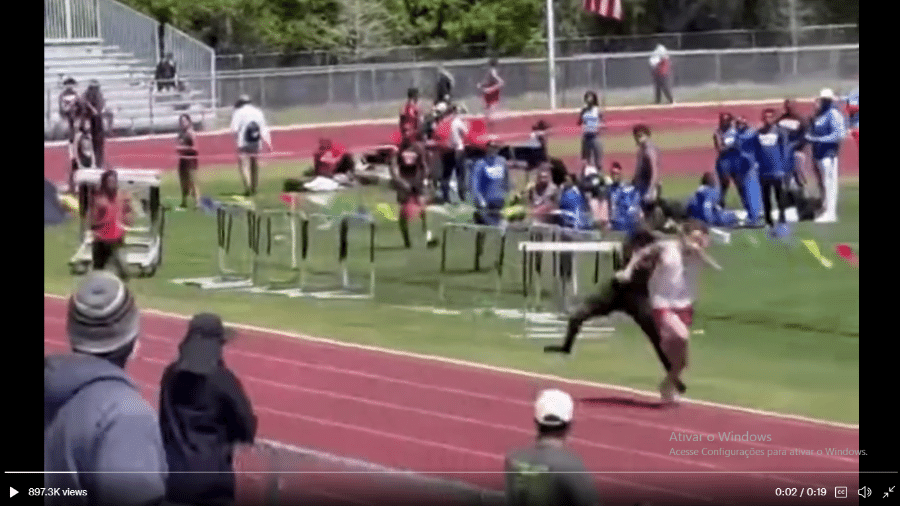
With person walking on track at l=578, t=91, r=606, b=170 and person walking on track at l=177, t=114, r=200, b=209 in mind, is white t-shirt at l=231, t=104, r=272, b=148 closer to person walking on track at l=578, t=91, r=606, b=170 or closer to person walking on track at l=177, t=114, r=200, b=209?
person walking on track at l=177, t=114, r=200, b=209

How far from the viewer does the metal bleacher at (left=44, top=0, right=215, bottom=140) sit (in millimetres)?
8750

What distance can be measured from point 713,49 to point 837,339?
1.24 meters

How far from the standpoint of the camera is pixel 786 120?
8.87 m

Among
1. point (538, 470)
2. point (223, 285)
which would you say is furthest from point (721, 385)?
point (538, 470)

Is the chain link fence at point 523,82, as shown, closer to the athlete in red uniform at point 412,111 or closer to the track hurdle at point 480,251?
the athlete in red uniform at point 412,111

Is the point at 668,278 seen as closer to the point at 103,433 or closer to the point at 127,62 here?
the point at 127,62

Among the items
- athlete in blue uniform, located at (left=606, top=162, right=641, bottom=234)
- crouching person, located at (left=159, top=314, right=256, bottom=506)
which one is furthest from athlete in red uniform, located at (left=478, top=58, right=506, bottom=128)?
crouching person, located at (left=159, top=314, right=256, bottom=506)

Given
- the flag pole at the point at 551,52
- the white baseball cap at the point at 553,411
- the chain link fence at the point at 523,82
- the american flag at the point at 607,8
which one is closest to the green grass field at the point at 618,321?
the chain link fence at the point at 523,82

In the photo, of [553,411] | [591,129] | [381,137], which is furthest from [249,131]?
[553,411]

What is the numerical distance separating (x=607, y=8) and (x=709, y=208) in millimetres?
909

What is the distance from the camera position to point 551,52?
8.66 metres
